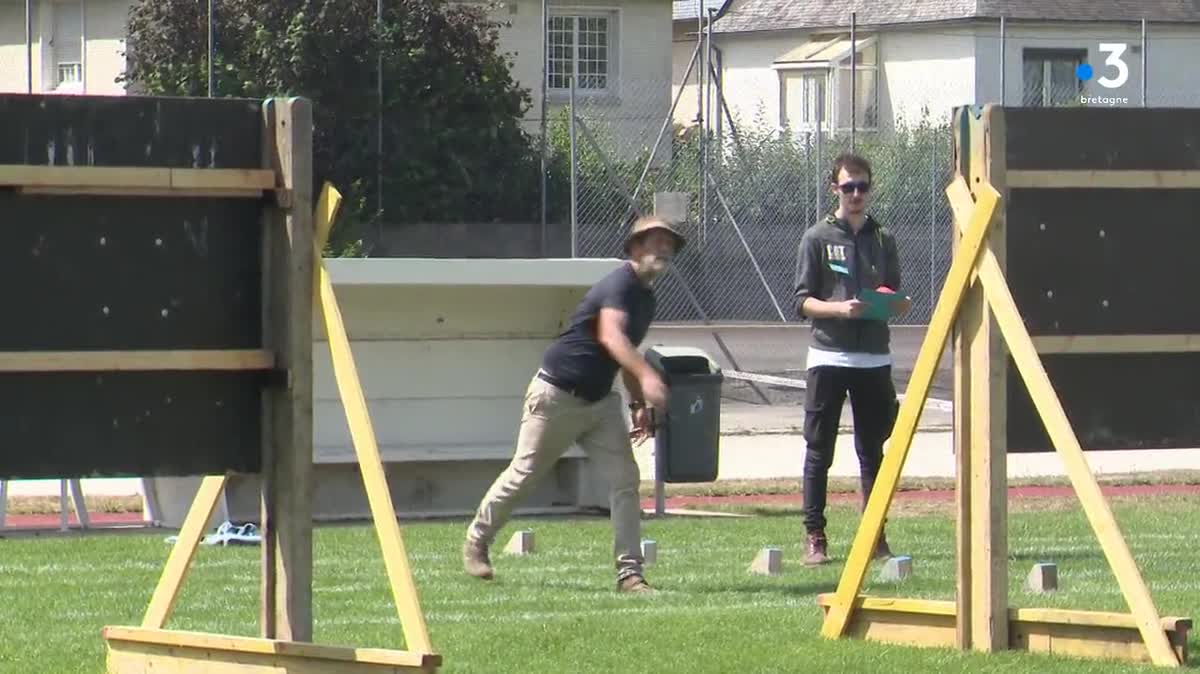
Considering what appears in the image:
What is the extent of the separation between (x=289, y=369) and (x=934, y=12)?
38.3m

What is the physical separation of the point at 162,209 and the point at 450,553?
4771 millimetres

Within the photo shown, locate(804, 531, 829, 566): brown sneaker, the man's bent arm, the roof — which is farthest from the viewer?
the roof

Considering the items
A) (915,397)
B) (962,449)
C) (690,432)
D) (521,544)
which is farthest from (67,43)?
(962,449)

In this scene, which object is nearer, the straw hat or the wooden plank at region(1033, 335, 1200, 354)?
the wooden plank at region(1033, 335, 1200, 354)

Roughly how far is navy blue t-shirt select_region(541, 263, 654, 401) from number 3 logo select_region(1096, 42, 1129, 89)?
35.1 meters

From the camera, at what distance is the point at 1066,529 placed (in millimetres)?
12547

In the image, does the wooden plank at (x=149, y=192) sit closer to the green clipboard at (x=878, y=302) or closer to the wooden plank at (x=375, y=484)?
the wooden plank at (x=375, y=484)

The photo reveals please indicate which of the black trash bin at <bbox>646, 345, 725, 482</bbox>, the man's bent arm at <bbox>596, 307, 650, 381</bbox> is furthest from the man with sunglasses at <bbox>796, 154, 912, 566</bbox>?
the black trash bin at <bbox>646, 345, 725, 482</bbox>

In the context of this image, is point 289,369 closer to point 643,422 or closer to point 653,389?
point 653,389

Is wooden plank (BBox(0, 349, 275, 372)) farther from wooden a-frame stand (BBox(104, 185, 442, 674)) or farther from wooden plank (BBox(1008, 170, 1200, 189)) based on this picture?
wooden plank (BBox(1008, 170, 1200, 189))

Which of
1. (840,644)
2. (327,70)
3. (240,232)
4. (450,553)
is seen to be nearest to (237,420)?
(240,232)

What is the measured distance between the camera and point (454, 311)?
14.1 m

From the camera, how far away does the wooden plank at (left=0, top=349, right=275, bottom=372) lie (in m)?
6.74

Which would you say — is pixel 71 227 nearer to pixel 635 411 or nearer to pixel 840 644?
pixel 840 644
